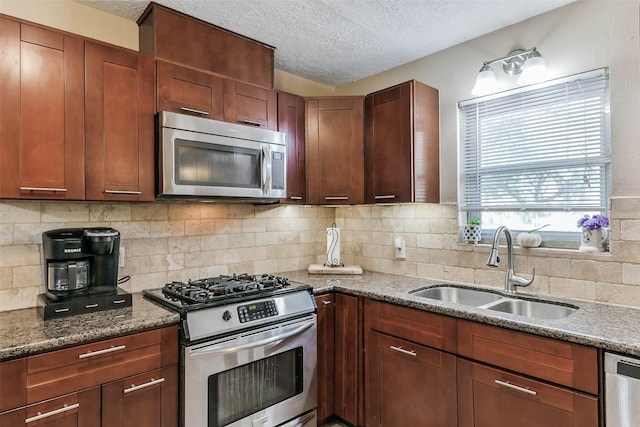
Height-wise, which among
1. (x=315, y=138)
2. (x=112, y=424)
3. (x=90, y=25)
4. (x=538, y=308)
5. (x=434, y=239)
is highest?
(x=90, y=25)

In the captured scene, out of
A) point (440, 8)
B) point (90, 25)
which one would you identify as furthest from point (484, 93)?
point (90, 25)

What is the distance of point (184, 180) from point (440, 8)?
175cm

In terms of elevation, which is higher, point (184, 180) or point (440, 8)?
point (440, 8)

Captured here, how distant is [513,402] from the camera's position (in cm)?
169

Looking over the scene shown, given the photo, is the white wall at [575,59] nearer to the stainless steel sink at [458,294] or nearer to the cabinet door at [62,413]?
the stainless steel sink at [458,294]

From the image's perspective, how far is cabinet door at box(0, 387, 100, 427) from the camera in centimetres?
141

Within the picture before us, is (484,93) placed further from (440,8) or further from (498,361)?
(498,361)

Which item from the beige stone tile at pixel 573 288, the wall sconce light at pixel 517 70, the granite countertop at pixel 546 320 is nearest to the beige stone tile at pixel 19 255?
the granite countertop at pixel 546 320

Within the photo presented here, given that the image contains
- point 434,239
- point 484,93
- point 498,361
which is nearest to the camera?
point 498,361

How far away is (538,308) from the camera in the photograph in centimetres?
208

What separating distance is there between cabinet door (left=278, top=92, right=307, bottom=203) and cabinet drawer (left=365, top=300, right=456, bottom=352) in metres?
0.95

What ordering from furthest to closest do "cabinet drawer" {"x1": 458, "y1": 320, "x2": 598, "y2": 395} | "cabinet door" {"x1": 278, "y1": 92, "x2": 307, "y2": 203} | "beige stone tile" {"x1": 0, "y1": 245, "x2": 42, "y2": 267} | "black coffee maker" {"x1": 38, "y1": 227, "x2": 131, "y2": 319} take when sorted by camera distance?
"cabinet door" {"x1": 278, "y1": 92, "x2": 307, "y2": 203}, "beige stone tile" {"x1": 0, "y1": 245, "x2": 42, "y2": 267}, "black coffee maker" {"x1": 38, "y1": 227, "x2": 131, "y2": 319}, "cabinet drawer" {"x1": 458, "y1": 320, "x2": 598, "y2": 395}

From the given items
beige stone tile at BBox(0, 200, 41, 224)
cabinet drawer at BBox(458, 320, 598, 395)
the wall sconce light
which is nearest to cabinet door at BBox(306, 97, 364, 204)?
the wall sconce light

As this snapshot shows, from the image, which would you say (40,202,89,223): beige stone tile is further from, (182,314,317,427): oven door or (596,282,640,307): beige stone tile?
(596,282,640,307): beige stone tile
